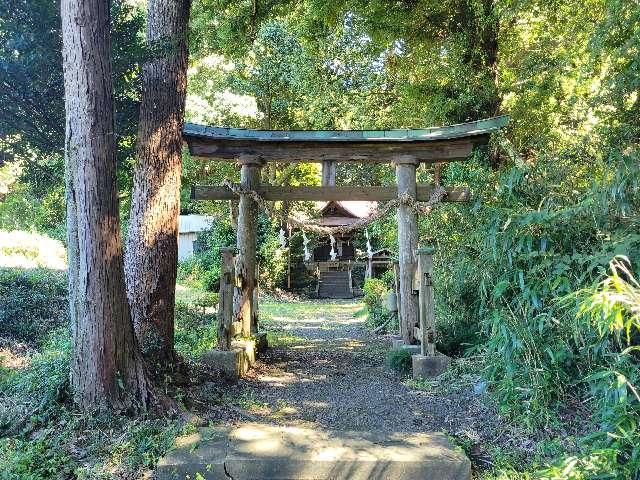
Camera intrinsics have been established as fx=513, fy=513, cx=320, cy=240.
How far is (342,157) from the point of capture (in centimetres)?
770

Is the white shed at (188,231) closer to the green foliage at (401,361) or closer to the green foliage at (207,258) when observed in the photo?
the green foliage at (207,258)

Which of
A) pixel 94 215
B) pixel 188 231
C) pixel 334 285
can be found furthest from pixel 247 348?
pixel 188 231

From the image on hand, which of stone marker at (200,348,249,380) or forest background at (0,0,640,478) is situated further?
stone marker at (200,348,249,380)

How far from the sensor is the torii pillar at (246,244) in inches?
295

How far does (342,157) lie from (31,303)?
583 centimetres

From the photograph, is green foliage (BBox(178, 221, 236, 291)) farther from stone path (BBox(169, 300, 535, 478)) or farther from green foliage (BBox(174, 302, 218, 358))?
stone path (BBox(169, 300, 535, 478))

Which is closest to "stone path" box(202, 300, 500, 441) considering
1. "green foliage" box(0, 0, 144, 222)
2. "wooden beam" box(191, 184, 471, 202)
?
"wooden beam" box(191, 184, 471, 202)

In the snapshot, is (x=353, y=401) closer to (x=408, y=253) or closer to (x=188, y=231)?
(x=408, y=253)

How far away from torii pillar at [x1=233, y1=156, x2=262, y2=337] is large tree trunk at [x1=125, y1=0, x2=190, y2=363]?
6.37 feet

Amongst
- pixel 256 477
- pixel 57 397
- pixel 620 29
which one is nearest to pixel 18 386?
pixel 57 397

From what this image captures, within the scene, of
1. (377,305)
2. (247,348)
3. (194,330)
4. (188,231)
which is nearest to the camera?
(247,348)

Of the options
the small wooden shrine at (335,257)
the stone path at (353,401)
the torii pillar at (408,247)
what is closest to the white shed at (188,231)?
the small wooden shrine at (335,257)

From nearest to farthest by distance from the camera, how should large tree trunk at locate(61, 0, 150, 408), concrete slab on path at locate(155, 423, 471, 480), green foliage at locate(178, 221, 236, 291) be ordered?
concrete slab on path at locate(155, 423, 471, 480) < large tree trunk at locate(61, 0, 150, 408) < green foliage at locate(178, 221, 236, 291)

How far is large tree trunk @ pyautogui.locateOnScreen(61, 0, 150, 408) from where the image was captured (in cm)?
414
